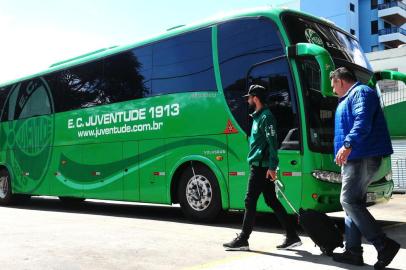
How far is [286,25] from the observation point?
24.9ft

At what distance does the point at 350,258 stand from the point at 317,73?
3.21 meters

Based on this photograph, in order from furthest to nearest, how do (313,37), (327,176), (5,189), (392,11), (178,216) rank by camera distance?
(392,11) → (5,189) → (178,216) → (313,37) → (327,176)

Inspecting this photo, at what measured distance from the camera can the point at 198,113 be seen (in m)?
8.73

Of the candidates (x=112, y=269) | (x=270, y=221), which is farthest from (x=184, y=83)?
(x=112, y=269)

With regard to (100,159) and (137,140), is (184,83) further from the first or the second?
(100,159)

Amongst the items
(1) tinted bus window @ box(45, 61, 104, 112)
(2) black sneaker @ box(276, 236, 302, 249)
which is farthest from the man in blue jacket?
(1) tinted bus window @ box(45, 61, 104, 112)

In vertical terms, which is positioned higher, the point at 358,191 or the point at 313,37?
the point at 313,37

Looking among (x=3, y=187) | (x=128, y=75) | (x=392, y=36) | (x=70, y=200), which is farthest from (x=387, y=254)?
(x=392, y=36)

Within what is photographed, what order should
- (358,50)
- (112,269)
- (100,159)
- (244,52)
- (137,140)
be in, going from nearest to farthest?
(112,269) → (244,52) → (358,50) → (137,140) → (100,159)

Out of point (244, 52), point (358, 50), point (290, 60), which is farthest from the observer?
point (358, 50)

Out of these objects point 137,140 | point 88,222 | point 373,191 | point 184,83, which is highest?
point 184,83

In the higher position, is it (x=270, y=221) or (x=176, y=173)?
(x=176, y=173)

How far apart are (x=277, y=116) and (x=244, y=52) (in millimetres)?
1276

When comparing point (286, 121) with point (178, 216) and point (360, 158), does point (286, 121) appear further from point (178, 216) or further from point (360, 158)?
point (178, 216)
